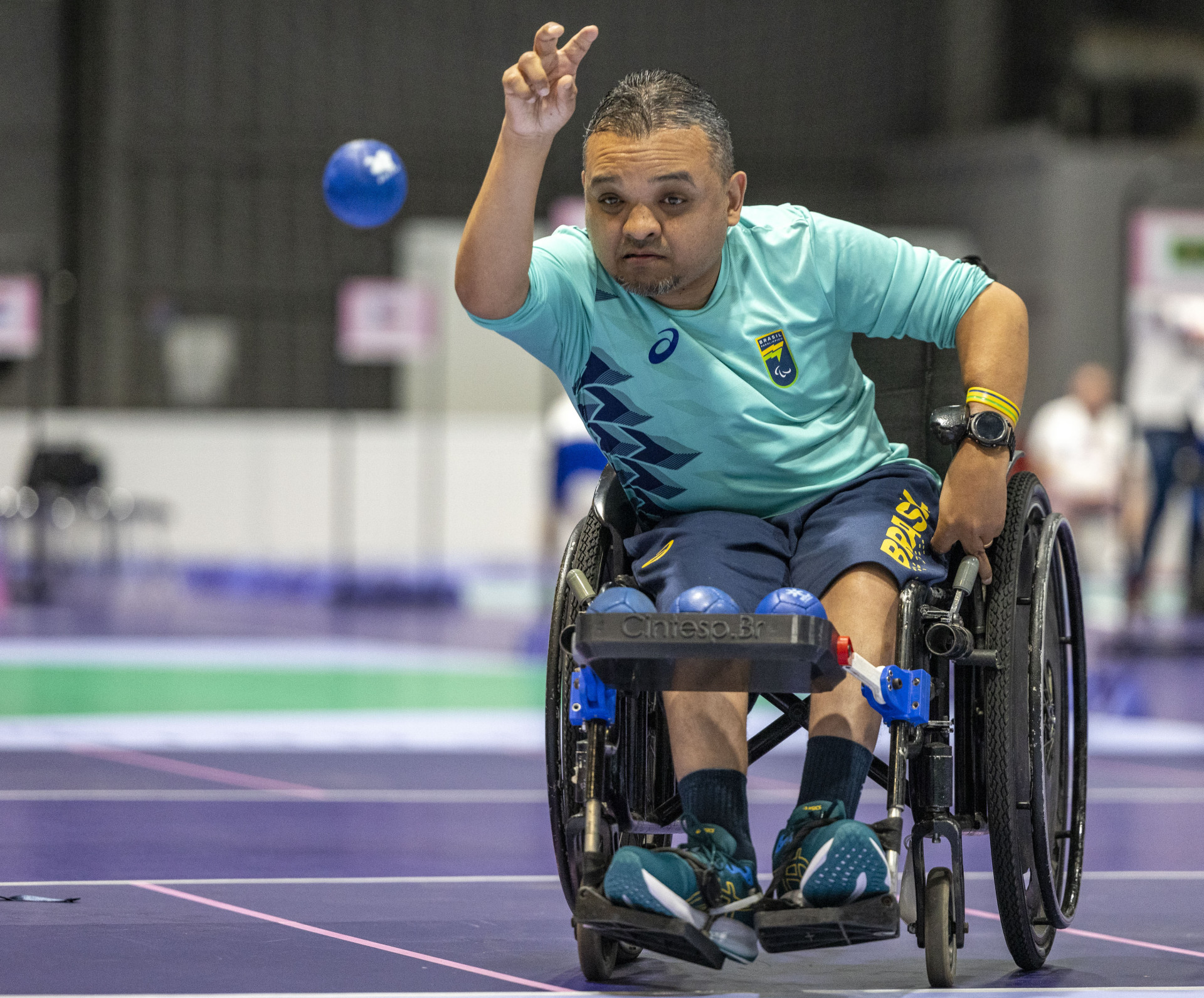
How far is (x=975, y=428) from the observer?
2.44m

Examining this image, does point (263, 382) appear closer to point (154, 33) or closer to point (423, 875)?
point (154, 33)

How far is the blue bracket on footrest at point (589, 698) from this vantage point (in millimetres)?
2293

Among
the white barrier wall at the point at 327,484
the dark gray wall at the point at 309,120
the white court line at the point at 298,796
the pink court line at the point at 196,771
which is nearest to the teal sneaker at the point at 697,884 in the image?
the white court line at the point at 298,796

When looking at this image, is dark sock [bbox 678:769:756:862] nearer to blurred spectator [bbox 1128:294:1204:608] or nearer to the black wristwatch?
the black wristwatch

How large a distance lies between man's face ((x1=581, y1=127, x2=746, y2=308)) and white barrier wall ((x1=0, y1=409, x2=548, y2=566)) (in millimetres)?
11807

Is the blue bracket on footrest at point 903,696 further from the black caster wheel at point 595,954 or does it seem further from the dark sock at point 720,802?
the black caster wheel at point 595,954

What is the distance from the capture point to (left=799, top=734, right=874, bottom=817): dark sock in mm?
2297

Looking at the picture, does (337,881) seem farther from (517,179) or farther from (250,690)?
(250,690)

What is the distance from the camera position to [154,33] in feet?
54.6

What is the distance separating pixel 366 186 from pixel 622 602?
183 cm

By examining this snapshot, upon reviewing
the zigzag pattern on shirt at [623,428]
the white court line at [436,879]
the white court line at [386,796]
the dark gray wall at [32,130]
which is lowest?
the white court line at [386,796]

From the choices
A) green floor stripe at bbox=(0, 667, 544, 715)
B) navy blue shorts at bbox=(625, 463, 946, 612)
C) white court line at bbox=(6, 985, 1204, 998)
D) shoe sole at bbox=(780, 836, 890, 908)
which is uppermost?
navy blue shorts at bbox=(625, 463, 946, 612)

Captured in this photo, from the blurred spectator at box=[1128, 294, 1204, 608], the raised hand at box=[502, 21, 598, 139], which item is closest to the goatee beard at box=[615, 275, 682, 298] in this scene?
the raised hand at box=[502, 21, 598, 139]

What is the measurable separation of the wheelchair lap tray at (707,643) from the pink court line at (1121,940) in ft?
2.41
